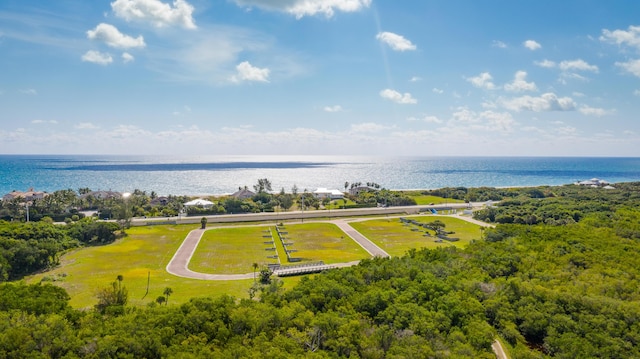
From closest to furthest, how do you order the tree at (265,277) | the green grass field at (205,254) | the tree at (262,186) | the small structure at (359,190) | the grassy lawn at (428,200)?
1. the green grass field at (205,254)
2. the tree at (265,277)
3. the grassy lawn at (428,200)
4. the tree at (262,186)
5. the small structure at (359,190)

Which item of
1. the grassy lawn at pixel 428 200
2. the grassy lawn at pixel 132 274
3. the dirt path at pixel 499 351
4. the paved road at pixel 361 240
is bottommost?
the dirt path at pixel 499 351

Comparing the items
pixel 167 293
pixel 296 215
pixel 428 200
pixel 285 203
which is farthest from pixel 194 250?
pixel 428 200

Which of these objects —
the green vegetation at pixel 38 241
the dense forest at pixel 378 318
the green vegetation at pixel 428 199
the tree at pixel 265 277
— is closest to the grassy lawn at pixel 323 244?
the tree at pixel 265 277

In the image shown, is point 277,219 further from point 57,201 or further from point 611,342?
point 611,342

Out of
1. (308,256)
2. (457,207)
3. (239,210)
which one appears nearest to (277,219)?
(239,210)

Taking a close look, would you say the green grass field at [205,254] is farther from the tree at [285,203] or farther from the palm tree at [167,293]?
the tree at [285,203]

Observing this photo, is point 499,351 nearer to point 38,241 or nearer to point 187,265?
point 187,265
